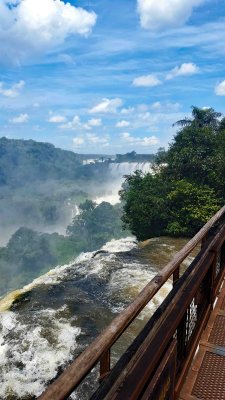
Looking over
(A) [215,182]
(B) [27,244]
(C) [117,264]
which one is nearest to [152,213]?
(A) [215,182]

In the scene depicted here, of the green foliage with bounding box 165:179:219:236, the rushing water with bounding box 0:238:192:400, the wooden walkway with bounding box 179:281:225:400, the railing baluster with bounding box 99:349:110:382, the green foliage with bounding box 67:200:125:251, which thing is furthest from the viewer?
the green foliage with bounding box 67:200:125:251

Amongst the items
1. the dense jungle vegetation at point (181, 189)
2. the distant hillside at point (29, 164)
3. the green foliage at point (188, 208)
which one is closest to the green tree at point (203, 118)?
the dense jungle vegetation at point (181, 189)

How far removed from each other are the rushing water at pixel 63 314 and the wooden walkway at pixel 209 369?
5.05 metres

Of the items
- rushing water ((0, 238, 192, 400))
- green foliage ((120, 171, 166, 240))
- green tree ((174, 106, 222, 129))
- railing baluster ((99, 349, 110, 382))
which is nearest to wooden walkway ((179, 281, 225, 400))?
railing baluster ((99, 349, 110, 382))

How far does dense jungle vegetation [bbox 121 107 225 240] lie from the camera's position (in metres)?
21.3

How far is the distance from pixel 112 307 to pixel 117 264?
447 cm

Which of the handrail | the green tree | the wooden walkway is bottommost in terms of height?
the wooden walkway

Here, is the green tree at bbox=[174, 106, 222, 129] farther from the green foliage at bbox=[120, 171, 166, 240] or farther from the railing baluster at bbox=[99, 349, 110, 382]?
the railing baluster at bbox=[99, 349, 110, 382]

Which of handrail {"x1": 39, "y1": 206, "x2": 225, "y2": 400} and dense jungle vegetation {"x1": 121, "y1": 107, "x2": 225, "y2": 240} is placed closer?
handrail {"x1": 39, "y1": 206, "x2": 225, "y2": 400}

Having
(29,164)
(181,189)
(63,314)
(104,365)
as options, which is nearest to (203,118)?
(181,189)

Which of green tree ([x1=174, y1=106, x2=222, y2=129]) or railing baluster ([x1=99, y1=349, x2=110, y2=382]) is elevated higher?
green tree ([x1=174, y1=106, x2=222, y2=129])

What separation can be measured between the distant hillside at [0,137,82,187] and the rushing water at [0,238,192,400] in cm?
12837

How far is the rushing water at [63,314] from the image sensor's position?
320 inches

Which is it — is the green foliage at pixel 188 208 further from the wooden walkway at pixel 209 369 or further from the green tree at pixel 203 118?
the wooden walkway at pixel 209 369
